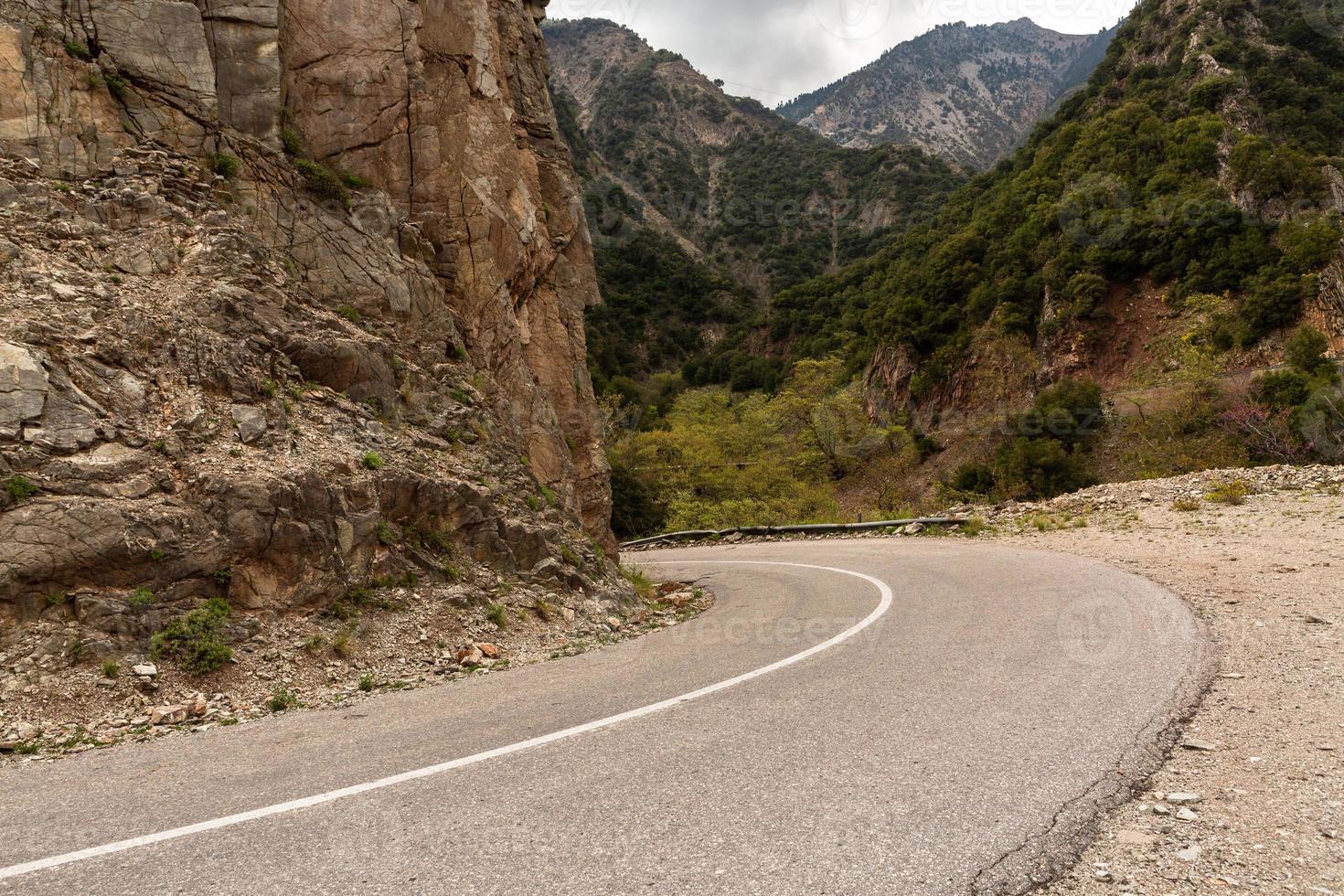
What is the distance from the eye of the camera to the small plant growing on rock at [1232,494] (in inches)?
591

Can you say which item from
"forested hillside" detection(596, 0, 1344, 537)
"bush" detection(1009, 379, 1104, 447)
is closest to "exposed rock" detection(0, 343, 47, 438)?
"forested hillside" detection(596, 0, 1344, 537)

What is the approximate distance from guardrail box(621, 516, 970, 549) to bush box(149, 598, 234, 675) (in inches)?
666

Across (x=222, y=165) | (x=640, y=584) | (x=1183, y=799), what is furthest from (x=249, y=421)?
(x=1183, y=799)

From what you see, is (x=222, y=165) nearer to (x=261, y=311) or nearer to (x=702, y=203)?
(x=261, y=311)

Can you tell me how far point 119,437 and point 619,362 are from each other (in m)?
79.0

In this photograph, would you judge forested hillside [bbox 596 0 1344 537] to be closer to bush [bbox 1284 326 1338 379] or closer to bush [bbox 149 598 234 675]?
bush [bbox 1284 326 1338 379]

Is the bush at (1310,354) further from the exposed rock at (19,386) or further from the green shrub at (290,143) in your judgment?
the exposed rock at (19,386)

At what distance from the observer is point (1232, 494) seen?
15234mm

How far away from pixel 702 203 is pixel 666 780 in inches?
5641

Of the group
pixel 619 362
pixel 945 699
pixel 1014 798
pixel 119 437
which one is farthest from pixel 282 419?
pixel 619 362

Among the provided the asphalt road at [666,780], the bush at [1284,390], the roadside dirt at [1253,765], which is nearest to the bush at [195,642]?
the asphalt road at [666,780]

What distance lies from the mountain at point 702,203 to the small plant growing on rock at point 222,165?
60290mm

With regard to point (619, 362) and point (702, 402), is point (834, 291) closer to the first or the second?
point (619, 362)

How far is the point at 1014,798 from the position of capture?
3.37m
